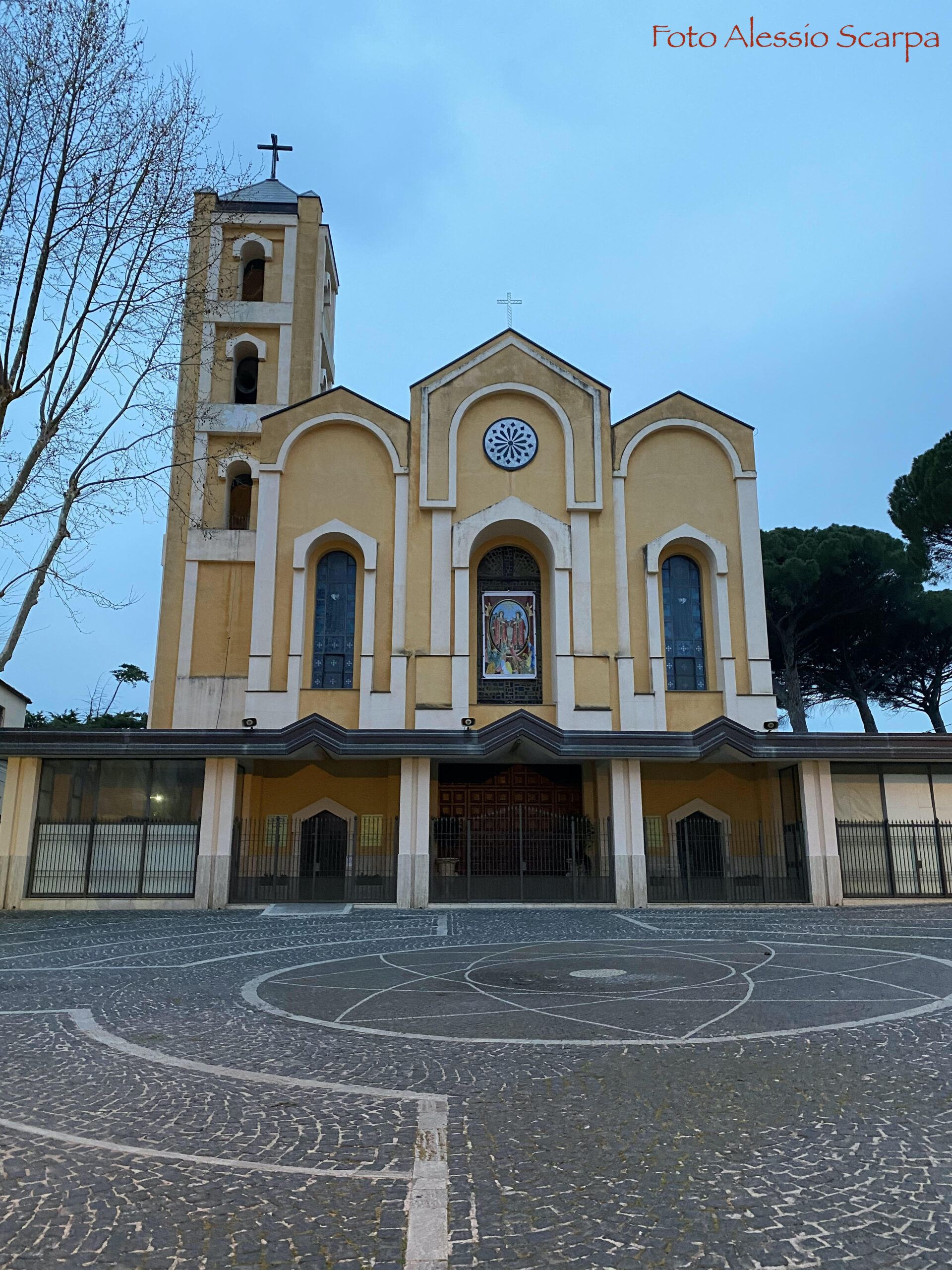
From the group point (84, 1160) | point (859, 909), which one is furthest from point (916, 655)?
point (84, 1160)

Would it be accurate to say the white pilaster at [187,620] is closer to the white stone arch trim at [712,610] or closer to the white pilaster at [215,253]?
the white pilaster at [215,253]

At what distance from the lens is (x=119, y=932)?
15.0 m

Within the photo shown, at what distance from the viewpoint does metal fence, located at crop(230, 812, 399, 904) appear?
20.2 meters

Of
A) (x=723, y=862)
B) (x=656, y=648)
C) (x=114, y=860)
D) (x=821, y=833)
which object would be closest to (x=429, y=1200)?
(x=114, y=860)

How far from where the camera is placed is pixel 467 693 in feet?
72.8

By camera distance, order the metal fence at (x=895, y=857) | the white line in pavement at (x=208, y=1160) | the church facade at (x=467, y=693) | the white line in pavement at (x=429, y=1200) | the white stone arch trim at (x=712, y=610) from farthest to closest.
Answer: the white stone arch trim at (x=712, y=610) < the metal fence at (x=895, y=857) < the church facade at (x=467, y=693) < the white line in pavement at (x=208, y=1160) < the white line in pavement at (x=429, y=1200)

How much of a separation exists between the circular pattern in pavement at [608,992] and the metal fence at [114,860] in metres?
9.33

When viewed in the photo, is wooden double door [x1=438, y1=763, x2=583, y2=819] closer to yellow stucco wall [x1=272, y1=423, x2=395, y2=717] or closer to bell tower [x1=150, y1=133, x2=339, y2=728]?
yellow stucco wall [x1=272, y1=423, x2=395, y2=717]

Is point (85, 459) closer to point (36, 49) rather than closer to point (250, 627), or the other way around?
point (36, 49)

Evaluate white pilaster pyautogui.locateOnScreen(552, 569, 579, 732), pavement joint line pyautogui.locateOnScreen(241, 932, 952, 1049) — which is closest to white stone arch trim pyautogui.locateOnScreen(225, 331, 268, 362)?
white pilaster pyautogui.locateOnScreen(552, 569, 579, 732)

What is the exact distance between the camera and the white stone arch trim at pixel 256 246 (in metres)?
28.7

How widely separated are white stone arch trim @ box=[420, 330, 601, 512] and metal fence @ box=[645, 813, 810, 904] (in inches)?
330

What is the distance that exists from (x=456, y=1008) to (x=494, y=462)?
17844 mm

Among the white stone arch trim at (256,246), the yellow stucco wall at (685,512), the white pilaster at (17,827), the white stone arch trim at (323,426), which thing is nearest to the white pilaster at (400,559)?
the white stone arch trim at (323,426)
